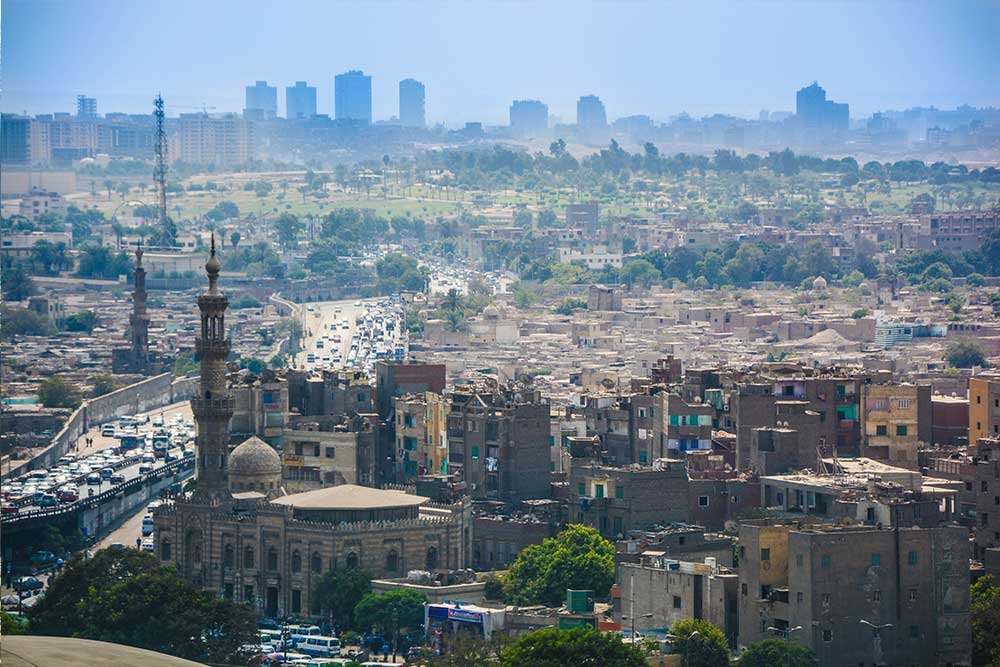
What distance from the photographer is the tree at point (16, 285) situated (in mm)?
109375

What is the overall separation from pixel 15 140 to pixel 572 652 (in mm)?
149019

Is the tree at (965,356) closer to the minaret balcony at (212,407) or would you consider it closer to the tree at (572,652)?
the minaret balcony at (212,407)

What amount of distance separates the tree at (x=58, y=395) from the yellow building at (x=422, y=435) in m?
24.3

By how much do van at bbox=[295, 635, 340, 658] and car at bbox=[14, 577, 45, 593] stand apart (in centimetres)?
614

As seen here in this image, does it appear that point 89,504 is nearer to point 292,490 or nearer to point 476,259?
point 292,490

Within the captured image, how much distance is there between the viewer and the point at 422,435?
49812 millimetres

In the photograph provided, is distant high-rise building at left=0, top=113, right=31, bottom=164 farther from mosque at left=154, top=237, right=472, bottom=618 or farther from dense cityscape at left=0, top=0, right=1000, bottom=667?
mosque at left=154, top=237, right=472, bottom=618

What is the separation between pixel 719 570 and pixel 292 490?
12.0 m

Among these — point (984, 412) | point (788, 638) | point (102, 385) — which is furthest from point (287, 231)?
point (788, 638)

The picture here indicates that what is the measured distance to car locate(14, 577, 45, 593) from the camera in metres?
44.0

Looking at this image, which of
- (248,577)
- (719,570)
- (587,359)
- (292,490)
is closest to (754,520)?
(719,570)

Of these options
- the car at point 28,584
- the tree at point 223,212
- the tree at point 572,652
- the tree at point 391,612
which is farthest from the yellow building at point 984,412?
the tree at point 223,212

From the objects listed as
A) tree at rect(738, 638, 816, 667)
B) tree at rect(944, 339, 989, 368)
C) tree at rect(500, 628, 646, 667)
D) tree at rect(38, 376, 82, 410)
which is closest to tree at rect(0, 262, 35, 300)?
tree at rect(38, 376, 82, 410)

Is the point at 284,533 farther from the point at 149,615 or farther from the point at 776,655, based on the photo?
the point at 776,655
